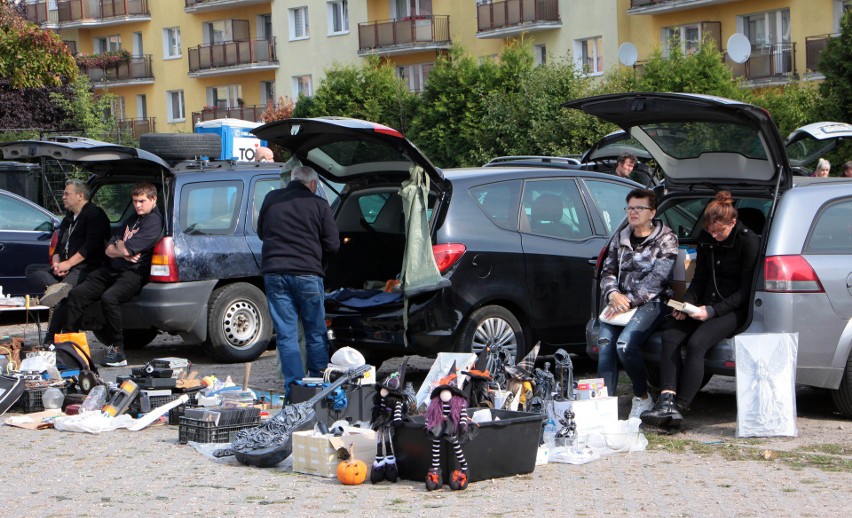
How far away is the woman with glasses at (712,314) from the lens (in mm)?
8531

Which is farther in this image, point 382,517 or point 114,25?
point 114,25

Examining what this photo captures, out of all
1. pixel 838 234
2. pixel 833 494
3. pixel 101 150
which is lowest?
pixel 833 494

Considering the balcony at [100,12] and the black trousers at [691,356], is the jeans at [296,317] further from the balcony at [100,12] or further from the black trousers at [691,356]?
the balcony at [100,12]

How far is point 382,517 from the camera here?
20.9ft

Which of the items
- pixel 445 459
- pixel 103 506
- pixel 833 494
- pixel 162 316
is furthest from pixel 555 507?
pixel 162 316

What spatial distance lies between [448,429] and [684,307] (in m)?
2.43

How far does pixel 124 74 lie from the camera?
62156mm

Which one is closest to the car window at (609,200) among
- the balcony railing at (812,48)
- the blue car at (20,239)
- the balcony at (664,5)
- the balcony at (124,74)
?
the blue car at (20,239)

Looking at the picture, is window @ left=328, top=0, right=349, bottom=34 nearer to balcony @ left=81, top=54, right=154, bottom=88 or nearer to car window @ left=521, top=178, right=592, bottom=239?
balcony @ left=81, top=54, right=154, bottom=88

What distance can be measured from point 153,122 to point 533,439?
5677cm

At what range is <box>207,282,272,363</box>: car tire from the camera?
487 inches

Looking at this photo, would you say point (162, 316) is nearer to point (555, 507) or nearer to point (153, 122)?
point (555, 507)

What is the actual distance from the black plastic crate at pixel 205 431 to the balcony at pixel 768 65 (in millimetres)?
31799

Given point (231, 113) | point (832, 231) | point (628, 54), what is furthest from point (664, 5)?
point (832, 231)
